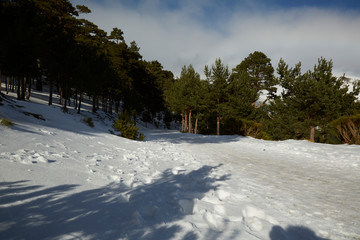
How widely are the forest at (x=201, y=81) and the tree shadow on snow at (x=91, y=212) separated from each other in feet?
39.1

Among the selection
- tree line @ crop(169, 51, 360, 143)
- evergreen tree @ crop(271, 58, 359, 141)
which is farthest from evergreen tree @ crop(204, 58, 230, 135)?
evergreen tree @ crop(271, 58, 359, 141)

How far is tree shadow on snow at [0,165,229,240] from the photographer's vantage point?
151cm

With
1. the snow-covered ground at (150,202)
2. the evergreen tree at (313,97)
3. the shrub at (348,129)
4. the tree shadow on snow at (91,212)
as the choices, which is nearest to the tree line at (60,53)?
the snow-covered ground at (150,202)

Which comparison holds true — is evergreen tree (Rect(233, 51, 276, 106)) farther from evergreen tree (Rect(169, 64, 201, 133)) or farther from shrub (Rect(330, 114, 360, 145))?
shrub (Rect(330, 114, 360, 145))

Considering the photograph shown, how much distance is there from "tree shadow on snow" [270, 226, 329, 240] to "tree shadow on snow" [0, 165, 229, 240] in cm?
98

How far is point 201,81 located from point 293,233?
20752mm

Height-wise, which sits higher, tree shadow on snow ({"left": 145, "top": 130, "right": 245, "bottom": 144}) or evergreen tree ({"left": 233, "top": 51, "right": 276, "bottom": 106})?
evergreen tree ({"left": 233, "top": 51, "right": 276, "bottom": 106})

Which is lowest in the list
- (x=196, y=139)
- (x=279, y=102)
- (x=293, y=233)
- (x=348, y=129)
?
(x=196, y=139)

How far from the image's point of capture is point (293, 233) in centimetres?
192

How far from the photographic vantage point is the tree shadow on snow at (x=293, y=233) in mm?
1835

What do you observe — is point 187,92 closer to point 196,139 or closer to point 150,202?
point 196,139

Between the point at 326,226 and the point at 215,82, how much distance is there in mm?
18307

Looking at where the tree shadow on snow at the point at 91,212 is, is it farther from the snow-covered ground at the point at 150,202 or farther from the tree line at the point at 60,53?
the tree line at the point at 60,53

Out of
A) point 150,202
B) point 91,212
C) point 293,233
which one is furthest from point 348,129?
point 91,212
